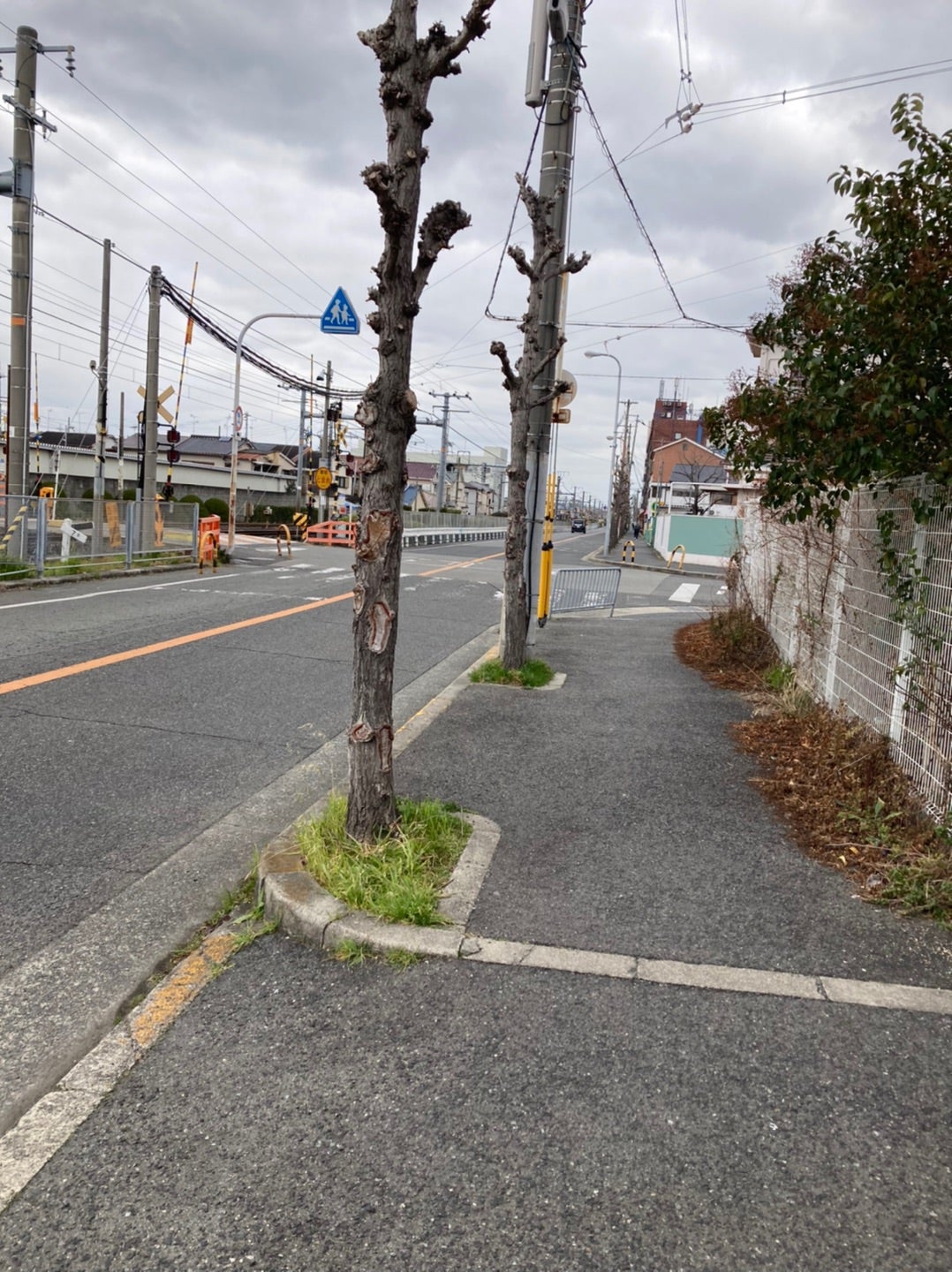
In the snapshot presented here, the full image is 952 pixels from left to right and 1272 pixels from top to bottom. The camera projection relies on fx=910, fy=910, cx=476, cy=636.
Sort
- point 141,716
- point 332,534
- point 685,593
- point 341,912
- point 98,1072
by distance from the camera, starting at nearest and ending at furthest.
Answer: point 98,1072 < point 341,912 < point 141,716 < point 685,593 < point 332,534

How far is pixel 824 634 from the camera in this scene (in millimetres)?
7215

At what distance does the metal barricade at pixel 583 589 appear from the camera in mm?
15866

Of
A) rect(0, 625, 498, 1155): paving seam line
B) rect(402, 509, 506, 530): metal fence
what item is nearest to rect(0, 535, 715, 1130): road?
rect(0, 625, 498, 1155): paving seam line

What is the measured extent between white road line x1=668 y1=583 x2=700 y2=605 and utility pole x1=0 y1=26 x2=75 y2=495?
47.9 ft

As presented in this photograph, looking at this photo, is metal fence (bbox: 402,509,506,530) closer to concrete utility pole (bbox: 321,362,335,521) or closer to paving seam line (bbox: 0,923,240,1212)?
concrete utility pole (bbox: 321,362,335,521)

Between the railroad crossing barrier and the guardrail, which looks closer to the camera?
the railroad crossing barrier

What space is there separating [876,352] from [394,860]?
3447 millimetres

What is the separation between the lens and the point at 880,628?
5.70 metres

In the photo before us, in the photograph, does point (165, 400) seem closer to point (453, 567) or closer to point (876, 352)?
point (453, 567)

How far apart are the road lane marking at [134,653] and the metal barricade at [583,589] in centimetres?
437

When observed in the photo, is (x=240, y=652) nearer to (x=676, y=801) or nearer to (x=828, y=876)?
(x=676, y=801)

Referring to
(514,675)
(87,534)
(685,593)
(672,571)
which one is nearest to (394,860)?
(514,675)

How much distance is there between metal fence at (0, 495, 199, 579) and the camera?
15.3 meters

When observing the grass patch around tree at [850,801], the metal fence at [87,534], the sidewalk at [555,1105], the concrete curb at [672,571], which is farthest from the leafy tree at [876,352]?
the concrete curb at [672,571]
